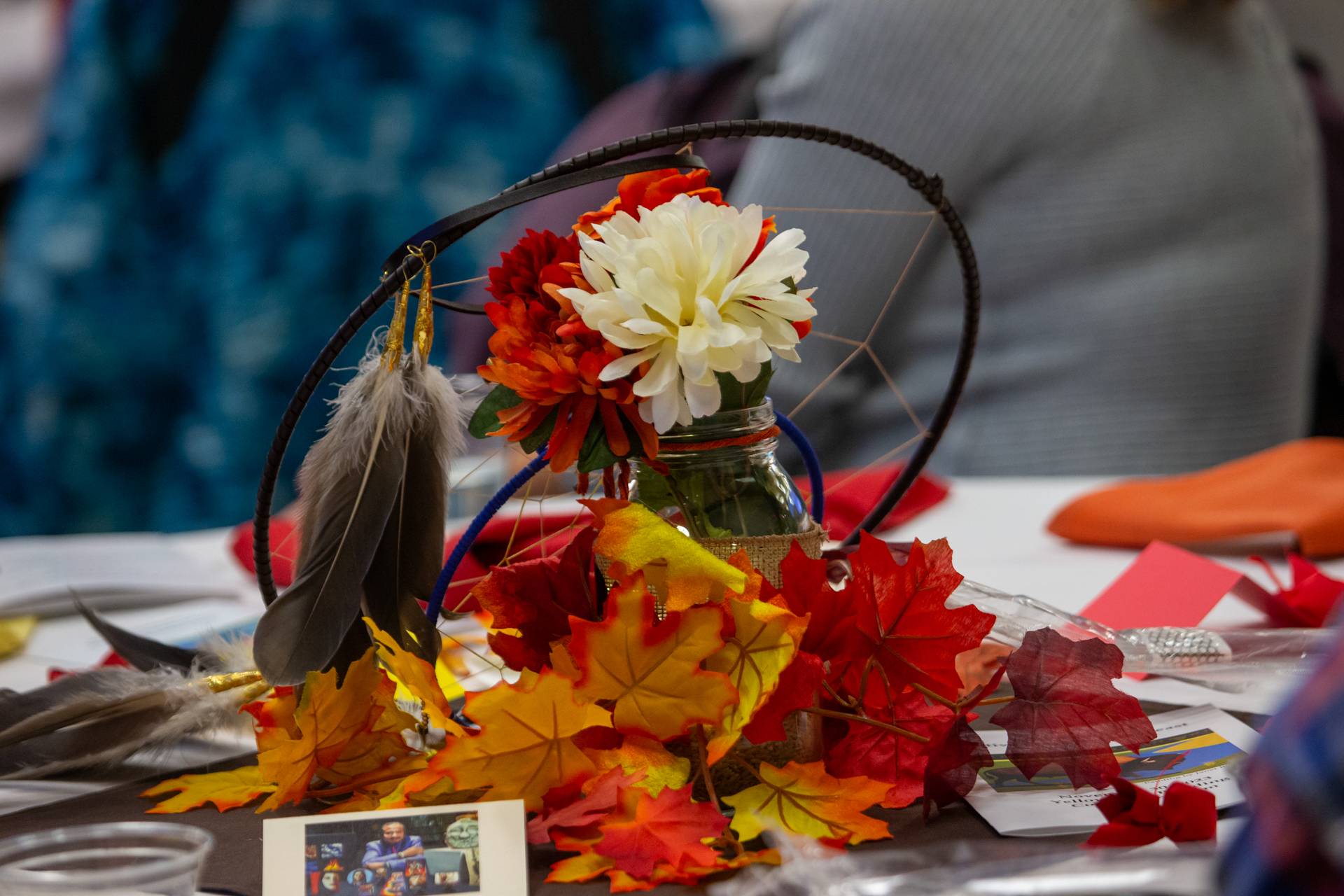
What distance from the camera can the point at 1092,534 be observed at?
0.87m

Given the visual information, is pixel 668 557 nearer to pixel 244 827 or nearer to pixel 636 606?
Result: pixel 636 606

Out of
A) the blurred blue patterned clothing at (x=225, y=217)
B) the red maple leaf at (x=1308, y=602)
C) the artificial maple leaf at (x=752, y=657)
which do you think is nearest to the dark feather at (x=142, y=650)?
the artificial maple leaf at (x=752, y=657)

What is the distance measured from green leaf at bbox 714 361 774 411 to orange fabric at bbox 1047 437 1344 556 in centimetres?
58

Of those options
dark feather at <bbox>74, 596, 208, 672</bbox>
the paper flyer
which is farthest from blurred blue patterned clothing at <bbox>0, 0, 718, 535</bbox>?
the paper flyer

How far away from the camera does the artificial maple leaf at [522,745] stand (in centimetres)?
33

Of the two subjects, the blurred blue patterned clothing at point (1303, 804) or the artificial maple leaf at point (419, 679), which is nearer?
the blurred blue patterned clothing at point (1303, 804)

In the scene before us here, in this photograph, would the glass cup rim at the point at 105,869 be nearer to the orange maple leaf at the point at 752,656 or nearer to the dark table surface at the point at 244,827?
the dark table surface at the point at 244,827

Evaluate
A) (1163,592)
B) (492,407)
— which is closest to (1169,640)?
(1163,592)

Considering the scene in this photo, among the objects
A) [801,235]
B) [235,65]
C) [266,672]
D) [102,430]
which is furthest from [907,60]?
[102,430]

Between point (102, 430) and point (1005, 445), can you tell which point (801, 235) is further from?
point (102, 430)

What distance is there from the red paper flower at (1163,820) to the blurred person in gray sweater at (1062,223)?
1.01 m

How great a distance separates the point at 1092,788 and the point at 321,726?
291 mm

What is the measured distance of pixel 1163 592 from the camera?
590 millimetres

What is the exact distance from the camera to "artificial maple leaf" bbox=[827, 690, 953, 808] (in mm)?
372
